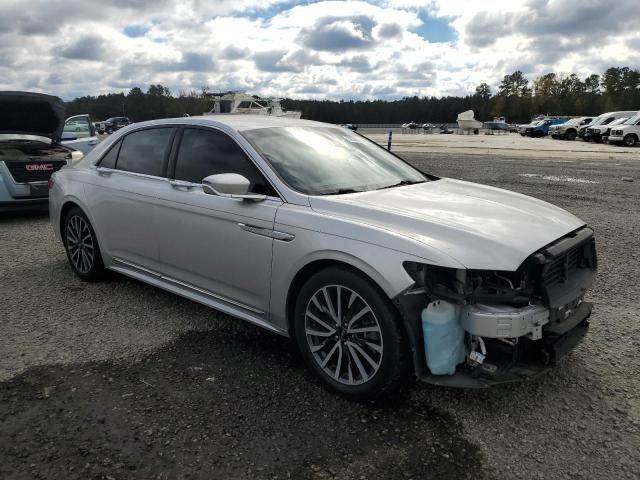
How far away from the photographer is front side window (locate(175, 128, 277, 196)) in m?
A: 3.43

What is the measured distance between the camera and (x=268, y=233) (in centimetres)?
319

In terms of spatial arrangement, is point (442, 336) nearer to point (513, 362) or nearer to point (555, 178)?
point (513, 362)

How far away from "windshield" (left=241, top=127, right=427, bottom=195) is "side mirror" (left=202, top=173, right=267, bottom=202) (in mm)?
243

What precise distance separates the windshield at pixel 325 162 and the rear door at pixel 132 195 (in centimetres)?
97

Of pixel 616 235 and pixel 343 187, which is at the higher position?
pixel 343 187

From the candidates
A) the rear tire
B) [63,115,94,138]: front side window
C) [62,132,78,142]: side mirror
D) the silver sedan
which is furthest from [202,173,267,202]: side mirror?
the rear tire

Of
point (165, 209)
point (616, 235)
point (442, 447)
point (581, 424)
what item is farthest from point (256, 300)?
point (616, 235)

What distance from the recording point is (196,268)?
12.2ft

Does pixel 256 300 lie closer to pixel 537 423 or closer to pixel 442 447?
pixel 442 447

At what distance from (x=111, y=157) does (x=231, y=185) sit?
2095 mm

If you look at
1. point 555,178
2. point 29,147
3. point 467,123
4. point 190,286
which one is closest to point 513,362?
point 190,286

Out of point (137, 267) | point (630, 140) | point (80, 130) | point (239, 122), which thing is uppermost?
point (630, 140)

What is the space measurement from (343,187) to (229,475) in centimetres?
187

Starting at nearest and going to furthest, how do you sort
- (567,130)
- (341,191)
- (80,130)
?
(341,191), (80,130), (567,130)
